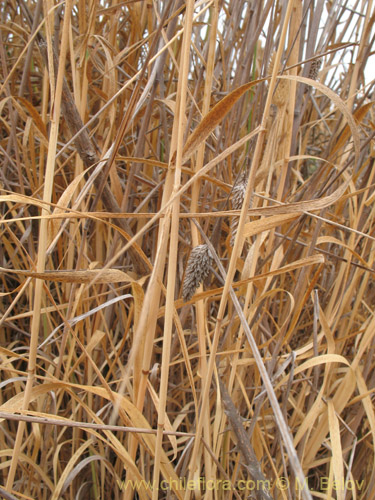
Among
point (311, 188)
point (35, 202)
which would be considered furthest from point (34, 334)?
point (311, 188)

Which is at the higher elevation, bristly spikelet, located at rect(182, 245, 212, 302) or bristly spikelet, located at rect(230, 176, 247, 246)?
bristly spikelet, located at rect(230, 176, 247, 246)

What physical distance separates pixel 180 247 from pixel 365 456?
426 mm

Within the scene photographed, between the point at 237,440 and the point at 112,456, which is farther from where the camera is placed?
the point at 112,456

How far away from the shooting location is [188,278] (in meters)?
0.38

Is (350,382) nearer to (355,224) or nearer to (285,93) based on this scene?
(355,224)

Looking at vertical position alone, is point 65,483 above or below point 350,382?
below

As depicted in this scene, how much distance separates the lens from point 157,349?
0.63 metres

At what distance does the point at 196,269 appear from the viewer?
38cm

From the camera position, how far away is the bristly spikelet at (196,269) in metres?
0.38

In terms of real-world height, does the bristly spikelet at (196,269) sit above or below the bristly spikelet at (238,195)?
below

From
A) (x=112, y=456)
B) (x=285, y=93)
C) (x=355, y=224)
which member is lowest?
(x=112, y=456)

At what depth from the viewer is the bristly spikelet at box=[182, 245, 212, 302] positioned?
0.38 m

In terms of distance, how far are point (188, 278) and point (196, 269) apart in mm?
11

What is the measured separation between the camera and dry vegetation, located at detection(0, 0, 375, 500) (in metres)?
0.33
